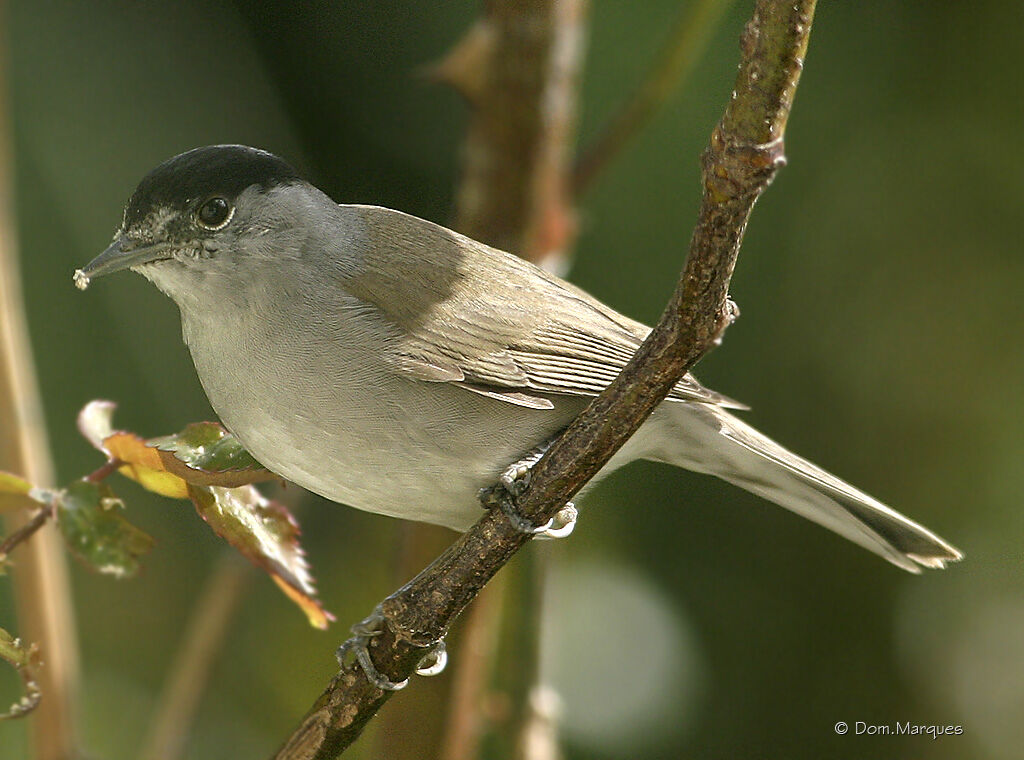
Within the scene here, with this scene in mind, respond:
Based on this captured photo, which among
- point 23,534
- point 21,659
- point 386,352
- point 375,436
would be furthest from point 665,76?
point 21,659

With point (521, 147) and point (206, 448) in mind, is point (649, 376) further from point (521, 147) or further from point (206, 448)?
point (521, 147)

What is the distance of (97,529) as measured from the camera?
2.12 m

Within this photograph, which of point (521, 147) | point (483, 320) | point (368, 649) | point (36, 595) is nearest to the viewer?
point (368, 649)

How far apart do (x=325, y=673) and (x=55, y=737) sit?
1897mm

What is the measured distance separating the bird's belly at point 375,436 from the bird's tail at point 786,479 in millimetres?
524

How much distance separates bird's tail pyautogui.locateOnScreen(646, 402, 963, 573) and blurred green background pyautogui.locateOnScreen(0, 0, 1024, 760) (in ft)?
3.83

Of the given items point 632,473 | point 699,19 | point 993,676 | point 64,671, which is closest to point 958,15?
point 699,19

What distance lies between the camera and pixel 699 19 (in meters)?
3.43

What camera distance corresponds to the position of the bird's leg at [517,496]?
207 centimetres

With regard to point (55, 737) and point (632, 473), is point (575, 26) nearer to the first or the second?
point (632, 473)

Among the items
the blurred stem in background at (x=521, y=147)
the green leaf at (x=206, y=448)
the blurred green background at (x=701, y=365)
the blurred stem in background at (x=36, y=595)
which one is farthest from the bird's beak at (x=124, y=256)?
the blurred green background at (x=701, y=365)

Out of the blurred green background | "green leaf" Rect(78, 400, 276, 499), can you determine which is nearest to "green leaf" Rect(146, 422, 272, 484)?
"green leaf" Rect(78, 400, 276, 499)

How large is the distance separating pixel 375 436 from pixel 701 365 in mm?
2000

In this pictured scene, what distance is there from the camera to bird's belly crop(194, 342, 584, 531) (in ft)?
7.96
